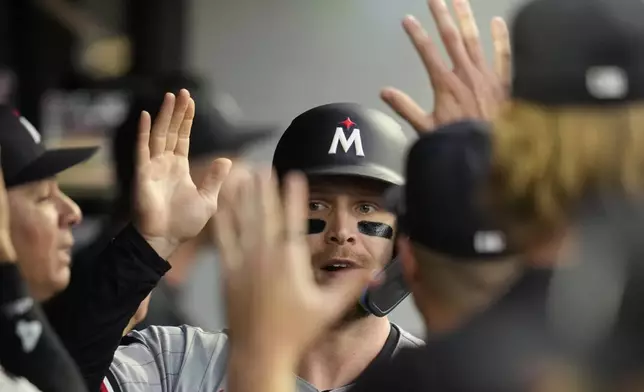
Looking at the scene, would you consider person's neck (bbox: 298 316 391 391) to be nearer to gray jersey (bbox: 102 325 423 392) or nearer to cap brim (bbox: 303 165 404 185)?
gray jersey (bbox: 102 325 423 392)

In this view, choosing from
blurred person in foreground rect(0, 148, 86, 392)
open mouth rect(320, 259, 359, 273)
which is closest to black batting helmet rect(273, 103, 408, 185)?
open mouth rect(320, 259, 359, 273)

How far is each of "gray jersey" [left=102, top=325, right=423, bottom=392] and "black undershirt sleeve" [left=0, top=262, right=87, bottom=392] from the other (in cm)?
21

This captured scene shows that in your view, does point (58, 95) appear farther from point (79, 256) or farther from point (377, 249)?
point (377, 249)

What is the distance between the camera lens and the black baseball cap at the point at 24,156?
99 cm

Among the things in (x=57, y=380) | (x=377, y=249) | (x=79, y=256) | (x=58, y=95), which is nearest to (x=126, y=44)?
(x=58, y=95)

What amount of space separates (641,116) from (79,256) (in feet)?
2.60

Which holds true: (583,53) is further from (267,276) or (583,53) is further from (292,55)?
(292,55)

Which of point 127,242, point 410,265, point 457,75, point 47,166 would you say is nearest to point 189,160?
point 47,166

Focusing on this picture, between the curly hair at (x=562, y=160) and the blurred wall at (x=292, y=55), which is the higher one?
the curly hair at (x=562, y=160)

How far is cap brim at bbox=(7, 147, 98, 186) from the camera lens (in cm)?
99

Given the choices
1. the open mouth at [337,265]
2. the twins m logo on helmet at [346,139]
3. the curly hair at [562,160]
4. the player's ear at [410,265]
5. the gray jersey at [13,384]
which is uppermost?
the curly hair at [562,160]

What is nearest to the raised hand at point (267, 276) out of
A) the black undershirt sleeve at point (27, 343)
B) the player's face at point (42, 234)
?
the black undershirt sleeve at point (27, 343)

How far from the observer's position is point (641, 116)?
0.59 meters

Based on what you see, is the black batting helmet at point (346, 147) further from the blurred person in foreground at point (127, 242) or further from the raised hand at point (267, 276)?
the raised hand at point (267, 276)
